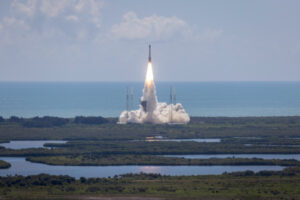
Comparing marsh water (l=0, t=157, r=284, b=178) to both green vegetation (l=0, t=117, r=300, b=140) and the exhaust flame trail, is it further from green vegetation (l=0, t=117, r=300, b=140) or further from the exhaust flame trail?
the exhaust flame trail

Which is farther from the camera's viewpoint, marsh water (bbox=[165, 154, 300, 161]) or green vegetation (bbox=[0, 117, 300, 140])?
green vegetation (bbox=[0, 117, 300, 140])

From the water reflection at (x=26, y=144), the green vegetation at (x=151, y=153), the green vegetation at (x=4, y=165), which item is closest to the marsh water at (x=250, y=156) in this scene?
the green vegetation at (x=151, y=153)

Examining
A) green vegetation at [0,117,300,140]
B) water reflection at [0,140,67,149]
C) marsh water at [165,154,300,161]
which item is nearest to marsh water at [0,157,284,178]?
marsh water at [165,154,300,161]

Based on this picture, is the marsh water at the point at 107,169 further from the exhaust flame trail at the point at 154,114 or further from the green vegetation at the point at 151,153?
the exhaust flame trail at the point at 154,114

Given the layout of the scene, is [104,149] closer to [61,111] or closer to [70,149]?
[70,149]

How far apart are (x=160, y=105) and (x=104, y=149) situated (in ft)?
98.8

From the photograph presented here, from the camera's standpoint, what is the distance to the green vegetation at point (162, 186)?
230 ft

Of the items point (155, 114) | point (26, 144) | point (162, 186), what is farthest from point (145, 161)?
point (155, 114)

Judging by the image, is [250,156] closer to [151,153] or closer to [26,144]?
[151,153]

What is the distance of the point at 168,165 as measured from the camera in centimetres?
8781

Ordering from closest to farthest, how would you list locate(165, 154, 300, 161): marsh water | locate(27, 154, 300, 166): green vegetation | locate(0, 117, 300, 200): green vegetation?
locate(0, 117, 300, 200): green vegetation
locate(27, 154, 300, 166): green vegetation
locate(165, 154, 300, 161): marsh water

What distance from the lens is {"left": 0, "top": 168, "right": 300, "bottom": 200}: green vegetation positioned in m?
70.2

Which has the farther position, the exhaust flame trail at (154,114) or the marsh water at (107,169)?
the exhaust flame trail at (154,114)

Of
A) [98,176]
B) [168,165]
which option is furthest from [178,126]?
[98,176]
